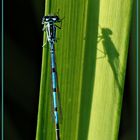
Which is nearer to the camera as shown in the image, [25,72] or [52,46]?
[52,46]

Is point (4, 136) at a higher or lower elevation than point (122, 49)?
lower

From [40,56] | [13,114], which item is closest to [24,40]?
[40,56]

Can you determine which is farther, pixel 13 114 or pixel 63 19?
pixel 13 114

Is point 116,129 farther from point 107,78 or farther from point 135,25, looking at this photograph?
point 135,25
